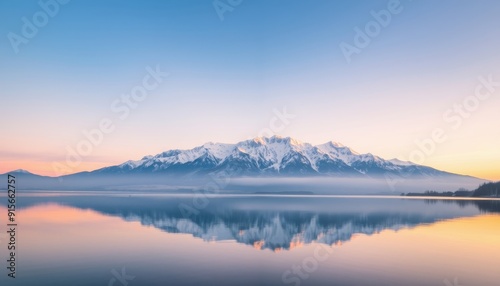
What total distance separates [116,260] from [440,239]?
128ft

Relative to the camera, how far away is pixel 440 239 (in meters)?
45.5

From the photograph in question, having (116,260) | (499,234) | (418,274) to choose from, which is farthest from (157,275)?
(499,234)

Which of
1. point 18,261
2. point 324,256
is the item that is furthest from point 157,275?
point 324,256

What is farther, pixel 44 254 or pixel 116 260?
pixel 44 254

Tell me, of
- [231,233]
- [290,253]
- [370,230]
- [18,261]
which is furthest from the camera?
[370,230]

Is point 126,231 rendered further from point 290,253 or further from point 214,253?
point 290,253

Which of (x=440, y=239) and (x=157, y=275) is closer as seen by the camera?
(x=157, y=275)

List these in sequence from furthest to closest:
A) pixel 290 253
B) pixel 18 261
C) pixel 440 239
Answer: pixel 440 239
pixel 290 253
pixel 18 261

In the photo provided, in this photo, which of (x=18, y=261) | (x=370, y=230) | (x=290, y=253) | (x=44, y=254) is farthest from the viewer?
(x=370, y=230)

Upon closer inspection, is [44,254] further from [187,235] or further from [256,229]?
[256,229]

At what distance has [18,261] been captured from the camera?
30984mm

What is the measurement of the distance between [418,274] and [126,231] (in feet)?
127

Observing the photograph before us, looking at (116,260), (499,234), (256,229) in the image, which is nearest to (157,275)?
(116,260)

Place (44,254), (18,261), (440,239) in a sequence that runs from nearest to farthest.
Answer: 1. (18,261)
2. (44,254)
3. (440,239)
